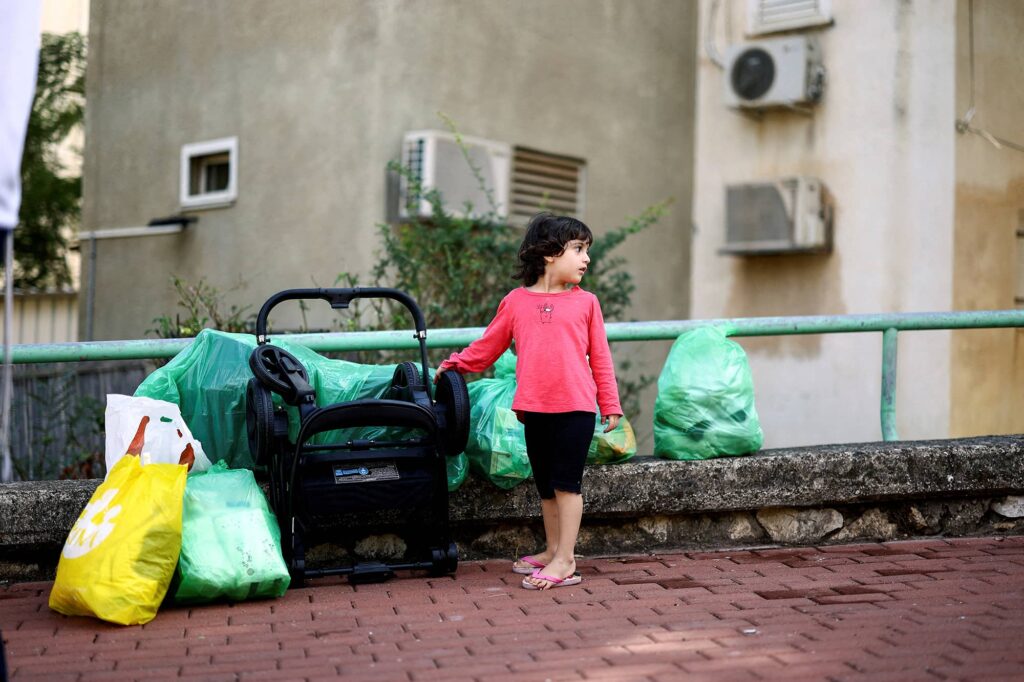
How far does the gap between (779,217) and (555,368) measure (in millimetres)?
5360

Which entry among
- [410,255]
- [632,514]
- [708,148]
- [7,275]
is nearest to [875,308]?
[708,148]

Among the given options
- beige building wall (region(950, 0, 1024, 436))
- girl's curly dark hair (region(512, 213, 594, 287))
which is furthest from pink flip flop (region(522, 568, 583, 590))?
beige building wall (region(950, 0, 1024, 436))

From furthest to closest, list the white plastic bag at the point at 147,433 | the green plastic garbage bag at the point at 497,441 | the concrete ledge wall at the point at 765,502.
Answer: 1. the concrete ledge wall at the point at 765,502
2. the green plastic garbage bag at the point at 497,441
3. the white plastic bag at the point at 147,433

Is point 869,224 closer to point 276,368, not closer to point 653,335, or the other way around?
point 653,335

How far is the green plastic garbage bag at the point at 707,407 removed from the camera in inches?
205

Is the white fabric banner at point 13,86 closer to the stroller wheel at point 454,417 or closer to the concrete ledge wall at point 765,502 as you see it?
the stroller wheel at point 454,417

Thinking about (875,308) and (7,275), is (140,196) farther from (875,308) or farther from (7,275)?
(7,275)

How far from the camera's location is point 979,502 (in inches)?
219

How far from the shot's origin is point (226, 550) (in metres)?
4.33

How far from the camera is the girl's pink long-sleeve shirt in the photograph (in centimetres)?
467

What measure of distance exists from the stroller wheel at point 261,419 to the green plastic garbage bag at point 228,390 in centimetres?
25

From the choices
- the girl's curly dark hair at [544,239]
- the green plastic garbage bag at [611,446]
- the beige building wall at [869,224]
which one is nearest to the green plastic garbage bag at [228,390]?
the green plastic garbage bag at [611,446]

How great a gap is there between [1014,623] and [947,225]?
6.03 m

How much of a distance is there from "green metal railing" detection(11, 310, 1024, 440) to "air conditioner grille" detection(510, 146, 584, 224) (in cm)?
421
